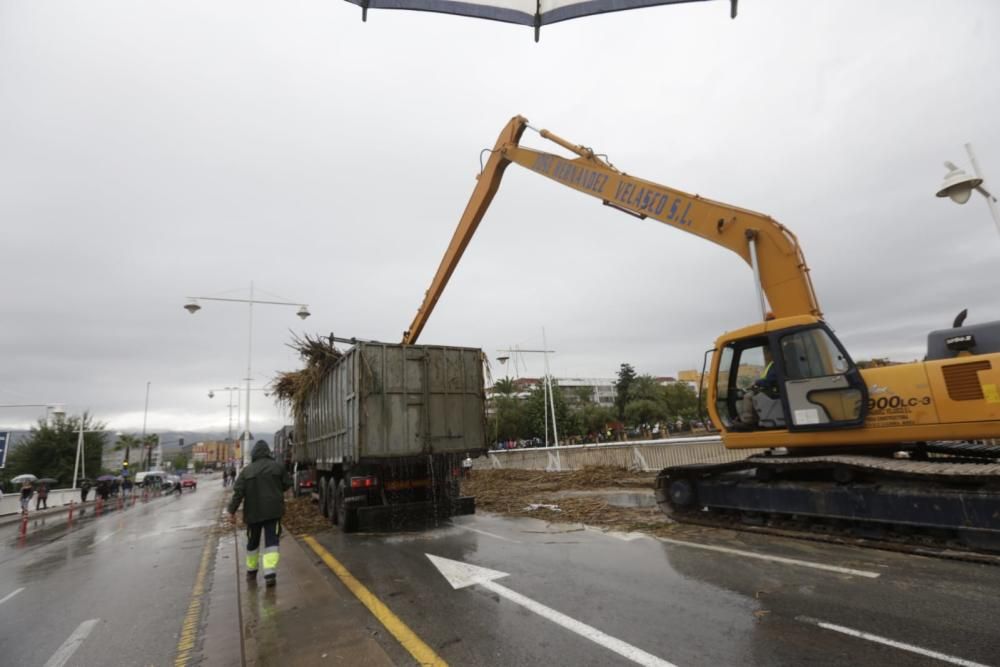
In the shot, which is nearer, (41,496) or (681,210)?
(681,210)

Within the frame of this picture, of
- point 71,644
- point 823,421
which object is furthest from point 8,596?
point 823,421

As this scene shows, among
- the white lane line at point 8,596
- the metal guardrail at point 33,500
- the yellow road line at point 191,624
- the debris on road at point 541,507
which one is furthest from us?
the metal guardrail at point 33,500

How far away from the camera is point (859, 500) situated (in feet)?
20.4

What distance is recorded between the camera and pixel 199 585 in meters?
6.28

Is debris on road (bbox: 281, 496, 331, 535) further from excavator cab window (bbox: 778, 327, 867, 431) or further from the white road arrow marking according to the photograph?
excavator cab window (bbox: 778, 327, 867, 431)

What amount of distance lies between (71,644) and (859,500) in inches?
350

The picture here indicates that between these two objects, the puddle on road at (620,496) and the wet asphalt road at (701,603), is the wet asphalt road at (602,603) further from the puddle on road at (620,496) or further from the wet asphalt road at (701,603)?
the puddle on road at (620,496)

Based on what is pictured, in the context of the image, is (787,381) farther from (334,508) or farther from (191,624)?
(334,508)

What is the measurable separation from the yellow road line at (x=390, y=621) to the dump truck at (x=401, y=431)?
95.3 inches

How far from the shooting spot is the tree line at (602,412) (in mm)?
48500

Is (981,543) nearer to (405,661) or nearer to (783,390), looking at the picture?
(783,390)

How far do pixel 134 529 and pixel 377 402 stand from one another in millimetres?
9382

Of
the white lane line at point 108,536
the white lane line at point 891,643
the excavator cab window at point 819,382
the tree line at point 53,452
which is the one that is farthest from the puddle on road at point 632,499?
the tree line at point 53,452

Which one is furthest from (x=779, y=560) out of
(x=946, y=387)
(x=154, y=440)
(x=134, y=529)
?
(x=154, y=440)
